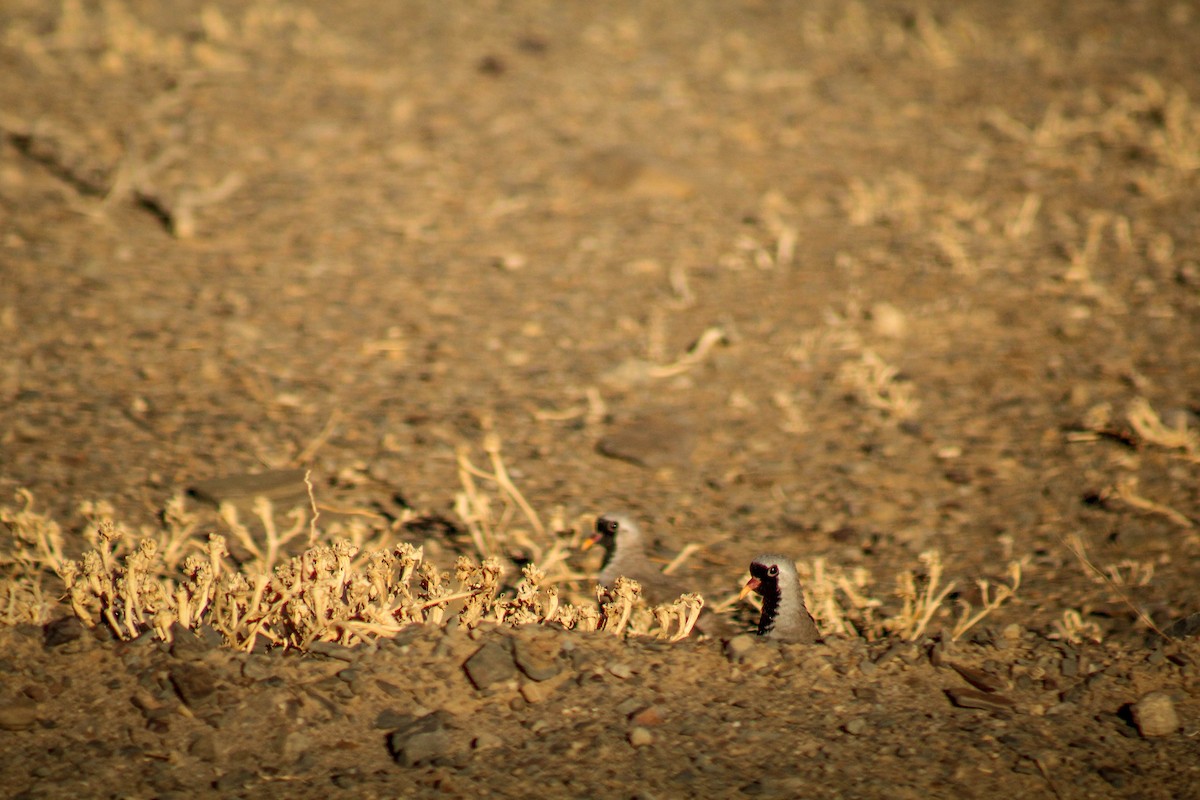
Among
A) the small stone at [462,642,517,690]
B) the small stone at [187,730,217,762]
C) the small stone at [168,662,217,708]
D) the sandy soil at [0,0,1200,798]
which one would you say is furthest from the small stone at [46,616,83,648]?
the small stone at [462,642,517,690]

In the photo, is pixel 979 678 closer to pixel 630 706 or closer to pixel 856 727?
pixel 856 727

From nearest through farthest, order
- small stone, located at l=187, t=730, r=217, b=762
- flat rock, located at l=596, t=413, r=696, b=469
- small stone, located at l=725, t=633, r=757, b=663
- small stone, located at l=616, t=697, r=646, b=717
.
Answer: small stone, located at l=187, t=730, r=217, b=762 → small stone, located at l=616, t=697, r=646, b=717 → small stone, located at l=725, t=633, r=757, b=663 → flat rock, located at l=596, t=413, r=696, b=469

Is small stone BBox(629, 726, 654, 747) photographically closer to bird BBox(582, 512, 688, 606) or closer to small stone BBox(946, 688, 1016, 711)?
bird BBox(582, 512, 688, 606)

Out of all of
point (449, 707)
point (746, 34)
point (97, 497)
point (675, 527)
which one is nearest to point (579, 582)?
point (675, 527)

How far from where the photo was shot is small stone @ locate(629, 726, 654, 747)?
310 centimetres

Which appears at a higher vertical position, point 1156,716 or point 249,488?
point 249,488

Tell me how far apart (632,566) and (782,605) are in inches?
21.8

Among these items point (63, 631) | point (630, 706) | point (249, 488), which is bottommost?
point (630, 706)

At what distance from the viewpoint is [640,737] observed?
123 inches

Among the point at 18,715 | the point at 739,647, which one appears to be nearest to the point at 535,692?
the point at 739,647

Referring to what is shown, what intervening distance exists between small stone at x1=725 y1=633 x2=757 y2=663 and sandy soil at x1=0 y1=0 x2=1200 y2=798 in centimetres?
3

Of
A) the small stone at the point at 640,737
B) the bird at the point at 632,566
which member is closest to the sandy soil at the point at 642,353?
the small stone at the point at 640,737

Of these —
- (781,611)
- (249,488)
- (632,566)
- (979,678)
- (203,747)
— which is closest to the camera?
(203,747)

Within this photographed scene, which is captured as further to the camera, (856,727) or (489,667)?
(489,667)
